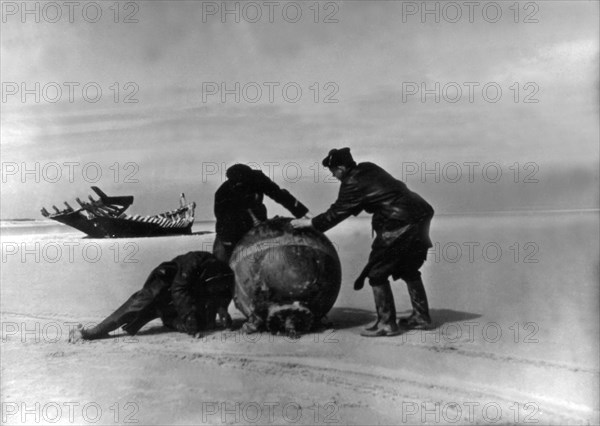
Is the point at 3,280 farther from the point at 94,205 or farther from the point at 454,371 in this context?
the point at 454,371

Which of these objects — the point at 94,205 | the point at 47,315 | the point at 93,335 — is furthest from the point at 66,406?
the point at 94,205

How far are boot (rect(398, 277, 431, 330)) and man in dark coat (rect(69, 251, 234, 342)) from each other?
6.22 feet

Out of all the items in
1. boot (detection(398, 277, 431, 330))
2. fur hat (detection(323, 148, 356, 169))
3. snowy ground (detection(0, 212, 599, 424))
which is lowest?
snowy ground (detection(0, 212, 599, 424))

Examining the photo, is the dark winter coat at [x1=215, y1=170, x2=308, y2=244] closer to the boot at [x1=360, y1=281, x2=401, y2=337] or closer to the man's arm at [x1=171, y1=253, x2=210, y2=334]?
the man's arm at [x1=171, y1=253, x2=210, y2=334]

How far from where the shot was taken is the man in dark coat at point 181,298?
6.78 meters

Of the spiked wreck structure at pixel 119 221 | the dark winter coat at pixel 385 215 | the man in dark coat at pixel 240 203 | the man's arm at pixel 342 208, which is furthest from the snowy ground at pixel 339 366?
the spiked wreck structure at pixel 119 221

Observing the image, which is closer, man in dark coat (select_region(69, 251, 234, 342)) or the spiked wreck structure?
man in dark coat (select_region(69, 251, 234, 342))

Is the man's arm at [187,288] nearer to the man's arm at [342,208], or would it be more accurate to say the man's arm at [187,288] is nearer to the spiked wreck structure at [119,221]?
the man's arm at [342,208]

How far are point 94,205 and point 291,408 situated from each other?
11.5 metres

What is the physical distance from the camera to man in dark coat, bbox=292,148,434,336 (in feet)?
22.0

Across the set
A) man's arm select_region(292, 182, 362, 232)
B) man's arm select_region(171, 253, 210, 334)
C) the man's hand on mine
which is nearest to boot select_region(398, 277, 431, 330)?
man's arm select_region(292, 182, 362, 232)

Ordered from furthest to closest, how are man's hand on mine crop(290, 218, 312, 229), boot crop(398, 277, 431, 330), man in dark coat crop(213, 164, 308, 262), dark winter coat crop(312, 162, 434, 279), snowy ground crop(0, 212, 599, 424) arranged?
man in dark coat crop(213, 164, 308, 262) < boot crop(398, 277, 431, 330) < man's hand on mine crop(290, 218, 312, 229) < dark winter coat crop(312, 162, 434, 279) < snowy ground crop(0, 212, 599, 424)

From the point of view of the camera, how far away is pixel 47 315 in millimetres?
8180

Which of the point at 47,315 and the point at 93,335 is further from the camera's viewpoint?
the point at 47,315
